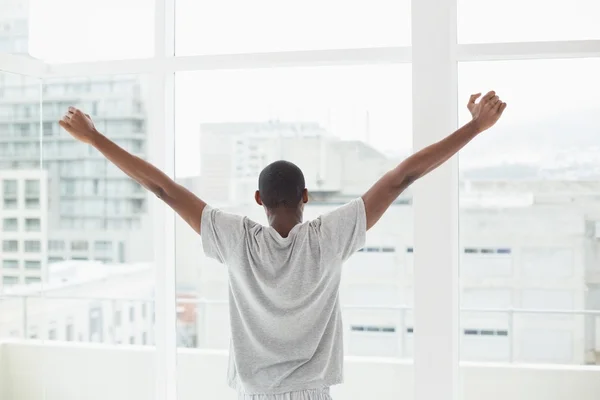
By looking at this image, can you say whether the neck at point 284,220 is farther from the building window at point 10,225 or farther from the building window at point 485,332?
the building window at point 10,225

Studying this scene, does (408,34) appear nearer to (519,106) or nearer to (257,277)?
(519,106)

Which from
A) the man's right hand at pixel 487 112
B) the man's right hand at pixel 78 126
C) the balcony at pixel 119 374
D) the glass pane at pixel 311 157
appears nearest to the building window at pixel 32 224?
the balcony at pixel 119 374

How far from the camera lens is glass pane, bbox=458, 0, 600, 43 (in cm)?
243

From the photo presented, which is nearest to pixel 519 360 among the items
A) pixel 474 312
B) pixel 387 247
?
pixel 474 312

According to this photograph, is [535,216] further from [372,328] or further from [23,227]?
[23,227]

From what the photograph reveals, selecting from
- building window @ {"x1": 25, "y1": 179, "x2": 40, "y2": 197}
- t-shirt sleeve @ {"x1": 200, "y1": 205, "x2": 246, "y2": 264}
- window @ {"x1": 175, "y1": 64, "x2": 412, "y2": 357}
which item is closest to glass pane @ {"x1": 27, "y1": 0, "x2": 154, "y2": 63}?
window @ {"x1": 175, "y1": 64, "x2": 412, "y2": 357}

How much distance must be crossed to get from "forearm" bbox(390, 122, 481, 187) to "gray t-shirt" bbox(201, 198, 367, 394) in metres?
0.12

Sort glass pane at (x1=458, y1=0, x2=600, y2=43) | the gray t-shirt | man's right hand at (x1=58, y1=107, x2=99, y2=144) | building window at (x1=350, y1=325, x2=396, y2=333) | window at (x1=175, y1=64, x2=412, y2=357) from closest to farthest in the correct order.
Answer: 1. the gray t-shirt
2. man's right hand at (x1=58, y1=107, x2=99, y2=144)
3. glass pane at (x1=458, y1=0, x2=600, y2=43)
4. window at (x1=175, y1=64, x2=412, y2=357)
5. building window at (x1=350, y1=325, x2=396, y2=333)

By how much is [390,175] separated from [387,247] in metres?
1.26

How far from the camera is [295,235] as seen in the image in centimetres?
174

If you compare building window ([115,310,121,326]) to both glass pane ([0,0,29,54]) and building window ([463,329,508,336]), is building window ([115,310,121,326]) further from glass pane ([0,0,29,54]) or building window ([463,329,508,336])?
building window ([463,329,508,336])

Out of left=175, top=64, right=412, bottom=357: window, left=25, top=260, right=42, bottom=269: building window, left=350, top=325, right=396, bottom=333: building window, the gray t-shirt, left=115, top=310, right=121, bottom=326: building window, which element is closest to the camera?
the gray t-shirt

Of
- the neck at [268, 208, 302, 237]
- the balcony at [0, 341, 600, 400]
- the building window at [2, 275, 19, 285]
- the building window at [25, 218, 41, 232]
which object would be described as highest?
the neck at [268, 208, 302, 237]

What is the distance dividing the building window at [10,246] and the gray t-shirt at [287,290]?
1448mm
